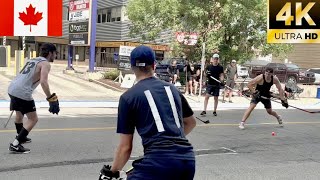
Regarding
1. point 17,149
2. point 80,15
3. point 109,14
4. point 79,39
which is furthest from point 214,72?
point 109,14

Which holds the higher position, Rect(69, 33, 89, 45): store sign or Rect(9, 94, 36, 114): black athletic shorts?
Rect(69, 33, 89, 45): store sign

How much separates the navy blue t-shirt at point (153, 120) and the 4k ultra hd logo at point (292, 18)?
1841cm

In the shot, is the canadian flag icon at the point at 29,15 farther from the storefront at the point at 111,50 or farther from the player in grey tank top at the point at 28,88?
the storefront at the point at 111,50

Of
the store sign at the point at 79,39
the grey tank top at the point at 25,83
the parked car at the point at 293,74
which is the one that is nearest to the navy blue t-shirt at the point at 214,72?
the grey tank top at the point at 25,83

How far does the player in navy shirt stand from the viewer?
3.00 metres

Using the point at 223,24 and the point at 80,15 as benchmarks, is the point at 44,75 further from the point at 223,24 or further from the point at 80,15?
the point at 80,15

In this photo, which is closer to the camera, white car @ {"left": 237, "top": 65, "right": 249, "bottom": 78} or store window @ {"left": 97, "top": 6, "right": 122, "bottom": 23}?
white car @ {"left": 237, "top": 65, "right": 249, "bottom": 78}

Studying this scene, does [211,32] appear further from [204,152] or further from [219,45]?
[204,152]

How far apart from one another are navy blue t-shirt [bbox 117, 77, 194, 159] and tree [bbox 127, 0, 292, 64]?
60.0 ft

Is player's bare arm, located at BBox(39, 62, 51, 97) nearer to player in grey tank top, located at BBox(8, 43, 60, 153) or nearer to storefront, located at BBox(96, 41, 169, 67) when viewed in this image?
player in grey tank top, located at BBox(8, 43, 60, 153)

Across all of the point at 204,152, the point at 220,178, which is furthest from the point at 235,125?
the point at 220,178

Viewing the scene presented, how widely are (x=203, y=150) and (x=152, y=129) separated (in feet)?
16.6

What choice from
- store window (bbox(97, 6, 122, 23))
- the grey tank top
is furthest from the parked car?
the grey tank top

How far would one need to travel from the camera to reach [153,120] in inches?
120
